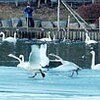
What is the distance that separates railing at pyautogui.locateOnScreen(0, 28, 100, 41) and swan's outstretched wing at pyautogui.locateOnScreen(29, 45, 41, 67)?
24.6 m

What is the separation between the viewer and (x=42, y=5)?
193ft

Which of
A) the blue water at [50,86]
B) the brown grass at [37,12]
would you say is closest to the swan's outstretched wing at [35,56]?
the blue water at [50,86]

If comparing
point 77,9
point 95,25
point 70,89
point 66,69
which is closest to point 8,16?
point 77,9

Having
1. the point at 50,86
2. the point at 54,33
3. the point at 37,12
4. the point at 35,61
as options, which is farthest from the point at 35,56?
the point at 37,12

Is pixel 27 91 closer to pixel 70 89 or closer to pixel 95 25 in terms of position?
pixel 70 89

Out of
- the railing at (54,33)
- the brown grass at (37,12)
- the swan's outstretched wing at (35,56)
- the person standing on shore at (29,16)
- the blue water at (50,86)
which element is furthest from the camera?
the brown grass at (37,12)

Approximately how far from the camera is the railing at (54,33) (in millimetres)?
44438

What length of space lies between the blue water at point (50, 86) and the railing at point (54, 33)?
22304 millimetres

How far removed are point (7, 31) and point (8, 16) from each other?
7.61 m

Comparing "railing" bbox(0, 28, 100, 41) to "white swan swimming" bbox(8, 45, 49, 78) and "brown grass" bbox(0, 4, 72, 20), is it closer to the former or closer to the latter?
"brown grass" bbox(0, 4, 72, 20)

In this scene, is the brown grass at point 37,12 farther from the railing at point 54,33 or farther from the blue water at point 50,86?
the blue water at point 50,86

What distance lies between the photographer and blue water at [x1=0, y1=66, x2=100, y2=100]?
1655 centimetres

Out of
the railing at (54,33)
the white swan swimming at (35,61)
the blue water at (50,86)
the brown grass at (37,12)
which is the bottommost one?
the railing at (54,33)

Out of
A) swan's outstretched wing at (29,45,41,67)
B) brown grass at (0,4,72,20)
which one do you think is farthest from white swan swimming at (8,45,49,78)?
brown grass at (0,4,72,20)
